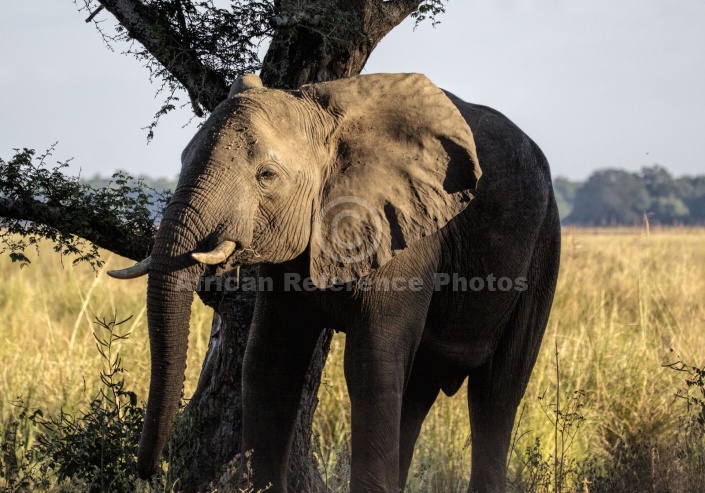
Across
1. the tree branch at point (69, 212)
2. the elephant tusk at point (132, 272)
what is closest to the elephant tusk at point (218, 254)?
the elephant tusk at point (132, 272)

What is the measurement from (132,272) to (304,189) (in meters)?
0.80

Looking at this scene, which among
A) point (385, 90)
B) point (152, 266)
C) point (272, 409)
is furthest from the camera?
point (272, 409)

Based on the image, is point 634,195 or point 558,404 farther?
point 634,195

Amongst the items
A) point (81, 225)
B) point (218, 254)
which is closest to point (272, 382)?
point (218, 254)

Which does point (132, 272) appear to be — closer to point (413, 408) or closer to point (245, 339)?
point (245, 339)

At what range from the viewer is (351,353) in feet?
13.9

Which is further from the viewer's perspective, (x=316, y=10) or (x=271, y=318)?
(x=316, y=10)

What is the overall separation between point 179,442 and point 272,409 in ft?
3.28

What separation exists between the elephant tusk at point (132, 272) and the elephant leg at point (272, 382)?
878mm

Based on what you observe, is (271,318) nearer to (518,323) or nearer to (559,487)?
(518,323)

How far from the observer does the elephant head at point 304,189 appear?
12.2 ft

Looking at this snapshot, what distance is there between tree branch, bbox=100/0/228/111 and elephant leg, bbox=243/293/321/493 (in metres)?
1.41

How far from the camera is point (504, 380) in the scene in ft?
17.4

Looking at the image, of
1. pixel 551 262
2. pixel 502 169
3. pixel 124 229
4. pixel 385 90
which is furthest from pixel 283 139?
pixel 551 262
